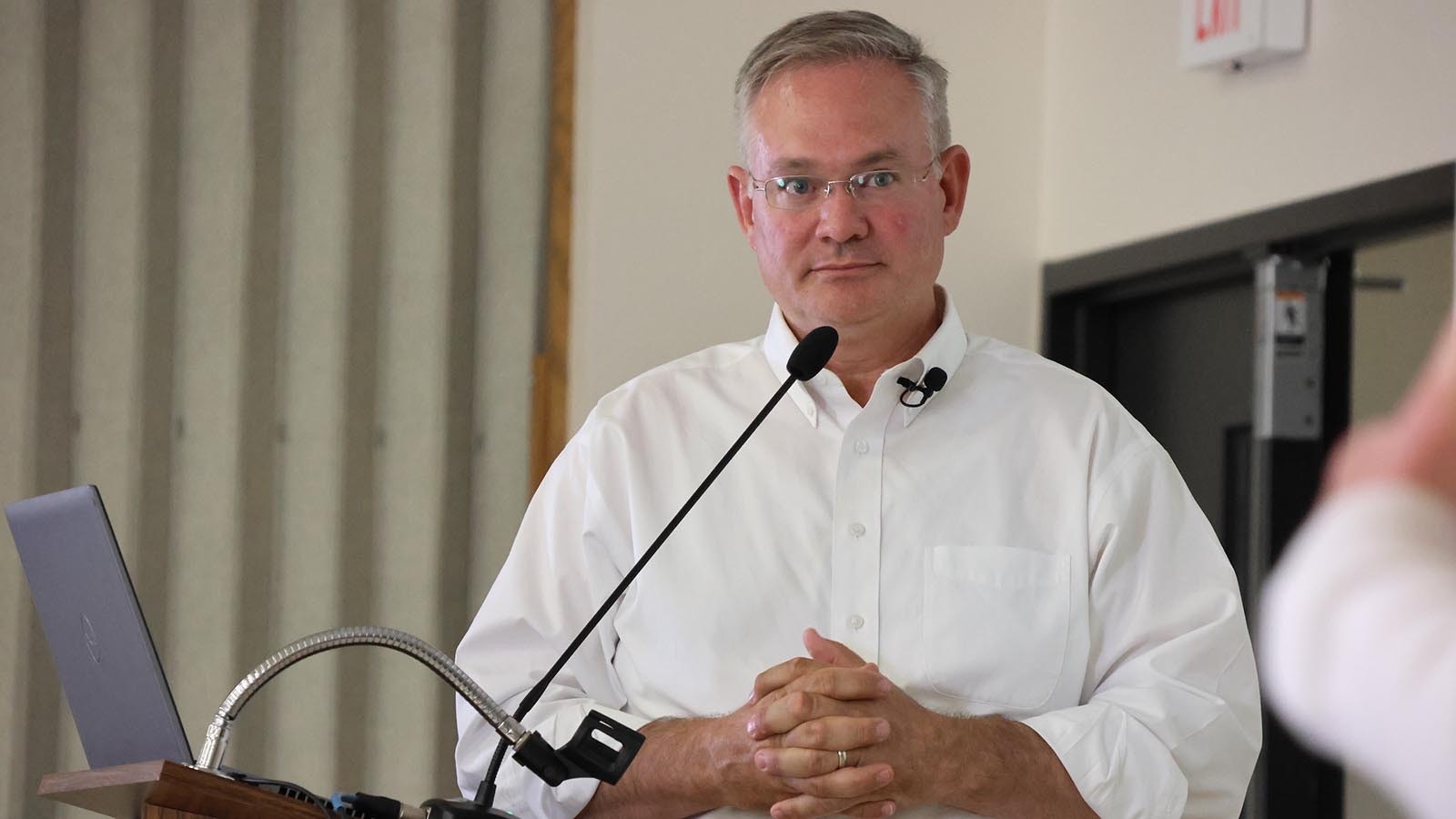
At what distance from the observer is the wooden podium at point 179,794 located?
4.43ft

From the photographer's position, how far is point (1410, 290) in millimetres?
3490

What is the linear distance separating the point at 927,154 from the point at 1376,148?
1.24 m

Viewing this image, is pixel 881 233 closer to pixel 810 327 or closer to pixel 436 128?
pixel 810 327

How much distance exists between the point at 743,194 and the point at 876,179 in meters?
0.21

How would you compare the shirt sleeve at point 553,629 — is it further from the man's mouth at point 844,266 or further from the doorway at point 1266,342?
the doorway at point 1266,342

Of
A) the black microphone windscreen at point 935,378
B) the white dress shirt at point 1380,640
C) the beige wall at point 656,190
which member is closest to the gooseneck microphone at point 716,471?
the black microphone windscreen at point 935,378

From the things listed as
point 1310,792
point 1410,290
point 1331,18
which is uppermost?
point 1331,18

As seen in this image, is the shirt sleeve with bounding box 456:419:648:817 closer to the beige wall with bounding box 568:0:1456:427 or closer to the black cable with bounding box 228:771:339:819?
the black cable with bounding box 228:771:339:819

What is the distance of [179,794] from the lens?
138cm

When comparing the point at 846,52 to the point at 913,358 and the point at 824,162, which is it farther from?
the point at 913,358

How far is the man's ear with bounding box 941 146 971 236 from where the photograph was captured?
7.02 feet

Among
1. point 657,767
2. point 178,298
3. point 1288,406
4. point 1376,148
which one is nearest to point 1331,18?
point 1376,148

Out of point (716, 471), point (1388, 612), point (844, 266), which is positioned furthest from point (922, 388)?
point (1388, 612)

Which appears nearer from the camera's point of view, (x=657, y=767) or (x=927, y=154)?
(x=657, y=767)
